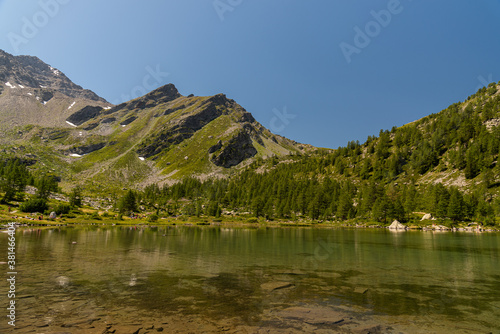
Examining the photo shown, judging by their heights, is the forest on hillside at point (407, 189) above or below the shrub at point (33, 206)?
above

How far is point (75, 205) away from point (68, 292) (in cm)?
13772

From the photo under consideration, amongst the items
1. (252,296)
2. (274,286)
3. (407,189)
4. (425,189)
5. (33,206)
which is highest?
(425,189)

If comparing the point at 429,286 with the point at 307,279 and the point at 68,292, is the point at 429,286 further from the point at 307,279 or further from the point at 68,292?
the point at 68,292

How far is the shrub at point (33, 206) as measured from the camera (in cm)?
9694

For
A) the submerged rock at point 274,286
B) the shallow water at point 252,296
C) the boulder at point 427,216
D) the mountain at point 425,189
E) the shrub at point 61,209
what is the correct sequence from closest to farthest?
the shallow water at point 252,296, the submerged rock at point 274,286, the shrub at point 61,209, the mountain at point 425,189, the boulder at point 427,216

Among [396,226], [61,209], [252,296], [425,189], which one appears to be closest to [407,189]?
[425,189]

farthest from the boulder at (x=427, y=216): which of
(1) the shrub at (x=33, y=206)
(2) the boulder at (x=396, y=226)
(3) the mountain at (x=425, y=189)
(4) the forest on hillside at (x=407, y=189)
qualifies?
(1) the shrub at (x=33, y=206)

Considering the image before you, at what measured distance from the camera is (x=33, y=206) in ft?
325

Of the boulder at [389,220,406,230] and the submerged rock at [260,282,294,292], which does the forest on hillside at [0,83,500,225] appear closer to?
the boulder at [389,220,406,230]

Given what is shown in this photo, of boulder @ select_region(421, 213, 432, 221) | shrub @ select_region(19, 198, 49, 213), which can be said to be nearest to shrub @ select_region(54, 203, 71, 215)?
shrub @ select_region(19, 198, 49, 213)

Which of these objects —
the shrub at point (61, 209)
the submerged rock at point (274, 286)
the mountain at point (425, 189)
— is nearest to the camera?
the submerged rock at point (274, 286)

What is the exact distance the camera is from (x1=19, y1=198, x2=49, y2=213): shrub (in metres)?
96.9

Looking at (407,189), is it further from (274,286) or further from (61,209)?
(61,209)

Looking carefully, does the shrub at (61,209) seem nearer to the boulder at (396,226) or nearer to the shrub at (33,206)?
the shrub at (33,206)
